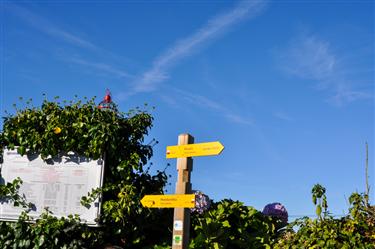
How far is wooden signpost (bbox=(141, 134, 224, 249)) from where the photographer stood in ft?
21.5

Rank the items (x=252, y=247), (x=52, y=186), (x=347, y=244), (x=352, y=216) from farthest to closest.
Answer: (x=52, y=186), (x=252, y=247), (x=352, y=216), (x=347, y=244)

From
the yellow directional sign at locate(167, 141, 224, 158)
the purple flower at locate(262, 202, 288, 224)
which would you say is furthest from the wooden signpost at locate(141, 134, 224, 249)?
the purple flower at locate(262, 202, 288, 224)

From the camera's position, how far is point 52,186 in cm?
847

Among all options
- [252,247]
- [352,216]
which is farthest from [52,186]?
[352,216]

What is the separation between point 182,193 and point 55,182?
267 centimetres

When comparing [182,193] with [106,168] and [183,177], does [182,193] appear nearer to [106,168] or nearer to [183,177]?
[183,177]

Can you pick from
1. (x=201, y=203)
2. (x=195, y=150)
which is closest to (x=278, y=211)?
(x=201, y=203)

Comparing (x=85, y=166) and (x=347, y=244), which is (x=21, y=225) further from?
(x=347, y=244)

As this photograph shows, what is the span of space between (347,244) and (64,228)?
4.08m

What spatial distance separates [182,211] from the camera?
263 inches

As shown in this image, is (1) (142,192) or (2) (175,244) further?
(1) (142,192)

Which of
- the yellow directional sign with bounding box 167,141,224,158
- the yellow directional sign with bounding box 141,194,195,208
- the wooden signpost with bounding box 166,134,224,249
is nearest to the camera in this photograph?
the yellow directional sign with bounding box 167,141,224,158

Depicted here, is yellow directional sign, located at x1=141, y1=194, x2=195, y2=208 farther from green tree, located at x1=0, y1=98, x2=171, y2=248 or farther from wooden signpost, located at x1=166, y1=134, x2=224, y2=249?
green tree, located at x1=0, y1=98, x2=171, y2=248

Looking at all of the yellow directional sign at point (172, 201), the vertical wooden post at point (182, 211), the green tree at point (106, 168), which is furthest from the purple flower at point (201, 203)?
the vertical wooden post at point (182, 211)
